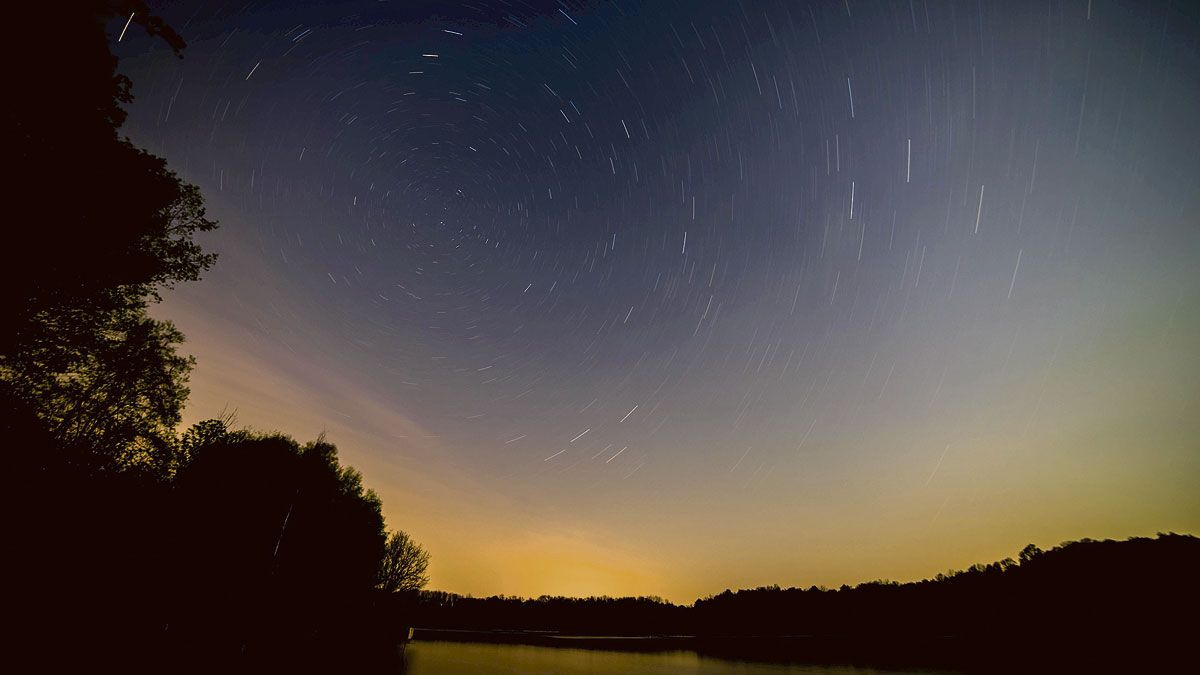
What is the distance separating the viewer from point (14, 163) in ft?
31.9

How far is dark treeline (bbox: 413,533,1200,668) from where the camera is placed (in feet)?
238

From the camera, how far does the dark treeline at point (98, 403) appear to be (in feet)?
33.5

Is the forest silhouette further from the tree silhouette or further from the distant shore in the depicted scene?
the distant shore

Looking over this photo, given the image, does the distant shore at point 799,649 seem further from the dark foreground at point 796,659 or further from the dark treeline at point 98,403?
the dark treeline at point 98,403

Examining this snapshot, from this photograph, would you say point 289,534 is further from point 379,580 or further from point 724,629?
point 724,629

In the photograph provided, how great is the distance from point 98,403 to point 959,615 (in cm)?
15702

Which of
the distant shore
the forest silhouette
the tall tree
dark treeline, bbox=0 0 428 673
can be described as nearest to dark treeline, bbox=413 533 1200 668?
the distant shore

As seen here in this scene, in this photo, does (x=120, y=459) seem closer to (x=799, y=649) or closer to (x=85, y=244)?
(x=85, y=244)

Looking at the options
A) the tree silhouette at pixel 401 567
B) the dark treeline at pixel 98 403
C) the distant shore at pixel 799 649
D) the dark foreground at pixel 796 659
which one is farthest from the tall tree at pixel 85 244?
the distant shore at pixel 799 649

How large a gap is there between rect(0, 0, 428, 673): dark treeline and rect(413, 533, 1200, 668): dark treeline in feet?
168

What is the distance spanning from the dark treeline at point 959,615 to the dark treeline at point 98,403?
51.3 meters

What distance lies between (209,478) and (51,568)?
880 inches

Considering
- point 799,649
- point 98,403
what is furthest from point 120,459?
point 799,649

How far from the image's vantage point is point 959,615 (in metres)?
104
